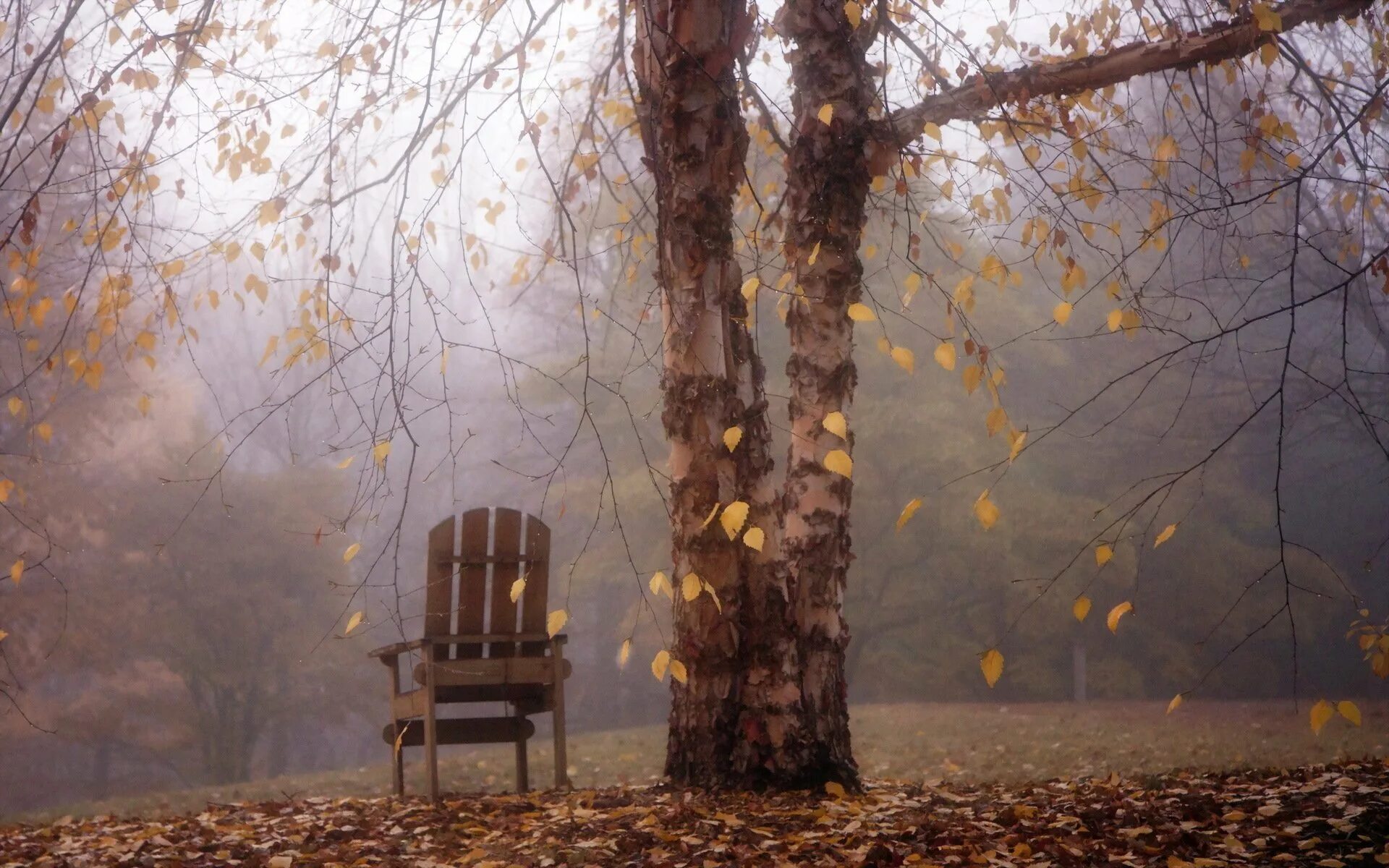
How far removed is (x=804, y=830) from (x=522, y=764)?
86.1 inches

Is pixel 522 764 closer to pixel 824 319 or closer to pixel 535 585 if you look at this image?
pixel 535 585

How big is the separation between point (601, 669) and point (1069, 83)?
16.1 metres

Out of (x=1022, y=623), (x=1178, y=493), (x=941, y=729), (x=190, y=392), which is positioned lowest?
(x=941, y=729)

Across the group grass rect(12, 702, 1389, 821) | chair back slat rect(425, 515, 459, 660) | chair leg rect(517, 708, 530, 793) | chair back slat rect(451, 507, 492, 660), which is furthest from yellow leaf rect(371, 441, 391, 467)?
grass rect(12, 702, 1389, 821)

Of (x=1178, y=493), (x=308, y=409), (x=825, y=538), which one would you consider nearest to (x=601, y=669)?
(x=308, y=409)

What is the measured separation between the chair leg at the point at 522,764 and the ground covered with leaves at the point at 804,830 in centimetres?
48

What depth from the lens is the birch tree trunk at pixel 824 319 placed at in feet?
15.5

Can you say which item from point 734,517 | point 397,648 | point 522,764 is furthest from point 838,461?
point 522,764

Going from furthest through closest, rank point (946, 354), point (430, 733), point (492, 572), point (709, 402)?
point (492, 572) < point (430, 733) < point (709, 402) < point (946, 354)

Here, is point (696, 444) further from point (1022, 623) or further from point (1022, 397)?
point (1022, 397)

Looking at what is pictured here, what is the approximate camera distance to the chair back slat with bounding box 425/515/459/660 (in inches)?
201

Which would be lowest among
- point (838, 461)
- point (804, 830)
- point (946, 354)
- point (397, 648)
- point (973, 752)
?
point (973, 752)

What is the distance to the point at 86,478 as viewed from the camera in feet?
41.5

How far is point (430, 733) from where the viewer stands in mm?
4965
